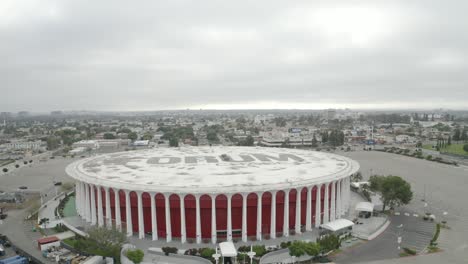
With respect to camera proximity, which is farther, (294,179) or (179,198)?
(294,179)

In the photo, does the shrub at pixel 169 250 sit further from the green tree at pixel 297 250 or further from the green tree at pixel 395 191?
the green tree at pixel 395 191

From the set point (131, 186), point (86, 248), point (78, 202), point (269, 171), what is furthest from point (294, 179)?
point (78, 202)

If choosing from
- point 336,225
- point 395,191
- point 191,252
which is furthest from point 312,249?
point 395,191

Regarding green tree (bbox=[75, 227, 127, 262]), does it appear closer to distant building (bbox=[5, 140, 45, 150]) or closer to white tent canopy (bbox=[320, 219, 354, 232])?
white tent canopy (bbox=[320, 219, 354, 232])

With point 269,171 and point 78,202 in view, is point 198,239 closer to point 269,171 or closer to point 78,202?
point 269,171

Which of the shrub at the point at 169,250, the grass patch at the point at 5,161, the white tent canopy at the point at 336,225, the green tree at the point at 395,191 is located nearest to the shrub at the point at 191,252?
the shrub at the point at 169,250

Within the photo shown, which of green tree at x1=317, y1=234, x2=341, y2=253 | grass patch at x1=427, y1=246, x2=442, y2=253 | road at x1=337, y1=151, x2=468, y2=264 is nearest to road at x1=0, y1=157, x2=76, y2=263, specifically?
green tree at x1=317, y1=234, x2=341, y2=253

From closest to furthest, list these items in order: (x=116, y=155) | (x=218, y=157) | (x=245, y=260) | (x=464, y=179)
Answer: (x=245, y=260), (x=218, y=157), (x=116, y=155), (x=464, y=179)

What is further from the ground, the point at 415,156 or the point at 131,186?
the point at 131,186
